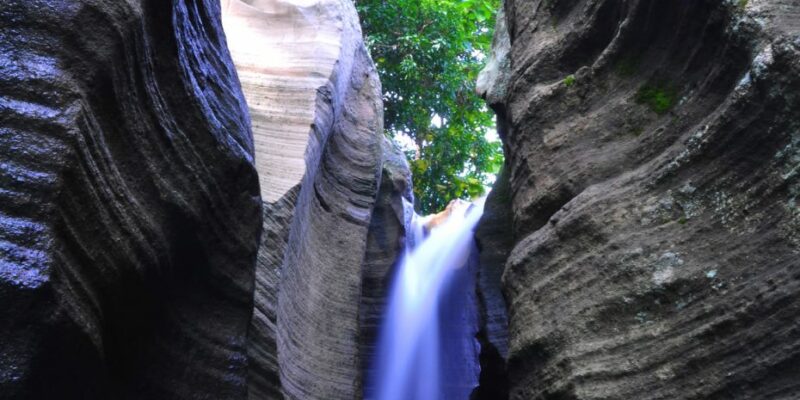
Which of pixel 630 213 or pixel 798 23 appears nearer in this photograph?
pixel 798 23

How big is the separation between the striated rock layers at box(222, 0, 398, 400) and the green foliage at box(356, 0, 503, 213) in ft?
14.8

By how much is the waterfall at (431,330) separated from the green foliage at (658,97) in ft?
20.4

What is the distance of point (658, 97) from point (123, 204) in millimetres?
3932

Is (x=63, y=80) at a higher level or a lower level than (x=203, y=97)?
lower

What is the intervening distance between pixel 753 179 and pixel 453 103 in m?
13.1

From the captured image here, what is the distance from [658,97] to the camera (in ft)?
17.5

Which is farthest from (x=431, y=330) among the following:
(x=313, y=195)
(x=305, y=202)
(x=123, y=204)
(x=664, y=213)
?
(x=123, y=204)

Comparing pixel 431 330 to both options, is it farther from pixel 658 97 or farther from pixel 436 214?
pixel 658 97

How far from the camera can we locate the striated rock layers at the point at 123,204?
2.71m

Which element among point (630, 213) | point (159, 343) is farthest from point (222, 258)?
point (630, 213)

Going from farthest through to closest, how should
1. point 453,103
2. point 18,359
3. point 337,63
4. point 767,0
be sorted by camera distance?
point 453,103, point 337,63, point 767,0, point 18,359

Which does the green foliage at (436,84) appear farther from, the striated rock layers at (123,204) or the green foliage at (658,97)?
the striated rock layers at (123,204)

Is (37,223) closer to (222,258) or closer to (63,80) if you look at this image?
(63,80)

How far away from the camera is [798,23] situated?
397cm
